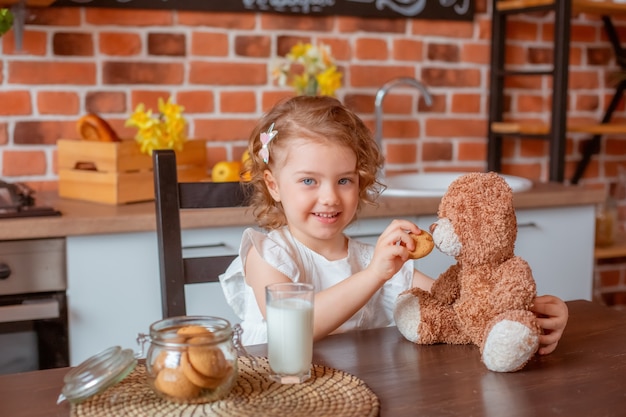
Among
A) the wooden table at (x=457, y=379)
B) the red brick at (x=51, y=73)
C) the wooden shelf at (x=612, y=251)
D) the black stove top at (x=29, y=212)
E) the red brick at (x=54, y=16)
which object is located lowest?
the wooden shelf at (x=612, y=251)

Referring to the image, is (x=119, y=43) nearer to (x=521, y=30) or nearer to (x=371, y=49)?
(x=371, y=49)

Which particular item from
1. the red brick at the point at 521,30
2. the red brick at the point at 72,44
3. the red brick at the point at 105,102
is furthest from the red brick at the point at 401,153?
the red brick at the point at 72,44

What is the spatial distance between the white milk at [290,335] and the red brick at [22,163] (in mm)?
1472

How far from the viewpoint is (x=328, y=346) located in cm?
113

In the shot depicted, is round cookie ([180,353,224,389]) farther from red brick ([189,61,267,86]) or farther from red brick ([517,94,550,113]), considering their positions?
red brick ([517,94,550,113])

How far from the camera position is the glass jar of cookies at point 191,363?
2.87 feet

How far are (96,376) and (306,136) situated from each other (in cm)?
59

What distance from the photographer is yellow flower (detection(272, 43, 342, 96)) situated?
89.3 inches

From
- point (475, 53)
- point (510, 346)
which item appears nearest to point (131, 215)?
point (510, 346)

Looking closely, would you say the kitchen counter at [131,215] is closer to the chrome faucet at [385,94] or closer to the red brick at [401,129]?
the chrome faucet at [385,94]

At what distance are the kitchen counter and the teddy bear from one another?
603 mm

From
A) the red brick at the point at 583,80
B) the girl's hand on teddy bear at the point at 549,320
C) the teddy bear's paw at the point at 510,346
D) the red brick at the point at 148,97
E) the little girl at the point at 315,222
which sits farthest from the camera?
the red brick at the point at 583,80

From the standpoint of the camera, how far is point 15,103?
2193mm

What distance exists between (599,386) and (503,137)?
1.93 metres
